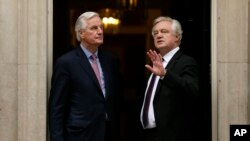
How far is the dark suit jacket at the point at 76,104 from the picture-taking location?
19.4ft

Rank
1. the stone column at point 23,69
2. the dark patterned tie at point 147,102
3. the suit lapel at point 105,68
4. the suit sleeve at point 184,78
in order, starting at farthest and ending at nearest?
the stone column at point 23,69
the suit lapel at point 105,68
the dark patterned tie at point 147,102
the suit sleeve at point 184,78

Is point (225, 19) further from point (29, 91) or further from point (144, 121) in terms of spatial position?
point (29, 91)

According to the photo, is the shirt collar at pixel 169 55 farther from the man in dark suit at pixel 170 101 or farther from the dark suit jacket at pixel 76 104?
the dark suit jacket at pixel 76 104

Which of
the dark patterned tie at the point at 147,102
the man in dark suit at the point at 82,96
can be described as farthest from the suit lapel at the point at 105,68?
the dark patterned tie at the point at 147,102

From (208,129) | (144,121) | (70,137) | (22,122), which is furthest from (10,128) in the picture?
(208,129)

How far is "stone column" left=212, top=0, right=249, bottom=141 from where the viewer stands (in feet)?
20.7

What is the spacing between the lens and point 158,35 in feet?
19.8

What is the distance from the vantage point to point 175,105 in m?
5.84

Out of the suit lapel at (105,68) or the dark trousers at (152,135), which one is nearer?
the dark trousers at (152,135)

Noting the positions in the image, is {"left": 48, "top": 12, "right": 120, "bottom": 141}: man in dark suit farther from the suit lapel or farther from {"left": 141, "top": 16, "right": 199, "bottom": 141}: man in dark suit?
{"left": 141, "top": 16, "right": 199, "bottom": 141}: man in dark suit

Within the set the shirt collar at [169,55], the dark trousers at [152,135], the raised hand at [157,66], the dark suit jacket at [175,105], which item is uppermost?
the shirt collar at [169,55]

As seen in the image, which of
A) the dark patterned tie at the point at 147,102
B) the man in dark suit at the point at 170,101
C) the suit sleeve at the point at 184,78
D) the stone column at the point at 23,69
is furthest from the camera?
the stone column at the point at 23,69

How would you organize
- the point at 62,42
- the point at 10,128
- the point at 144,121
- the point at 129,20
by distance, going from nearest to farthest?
the point at 144,121 → the point at 10,128 → the point at 62,42 → the point at 129,20

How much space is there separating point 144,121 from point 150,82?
1.34 ft
